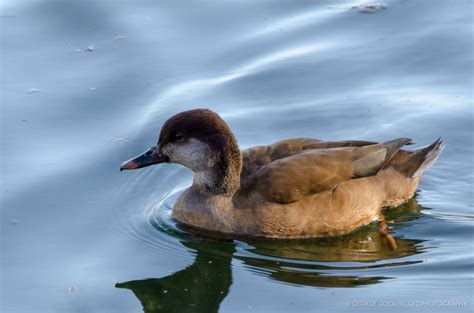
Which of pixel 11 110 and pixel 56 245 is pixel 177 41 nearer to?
pixel 11 110

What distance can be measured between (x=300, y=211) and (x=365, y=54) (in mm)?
4483

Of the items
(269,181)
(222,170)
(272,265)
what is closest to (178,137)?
(222,170)

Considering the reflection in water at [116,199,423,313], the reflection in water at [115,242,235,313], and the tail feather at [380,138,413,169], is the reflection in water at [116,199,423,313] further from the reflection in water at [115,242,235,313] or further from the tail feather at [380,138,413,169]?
the tail feather at [380,138,413,169]

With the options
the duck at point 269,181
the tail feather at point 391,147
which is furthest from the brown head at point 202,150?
the tail feather at point 391,147

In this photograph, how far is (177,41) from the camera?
48.2ft

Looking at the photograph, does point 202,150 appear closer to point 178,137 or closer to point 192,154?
point 192,154

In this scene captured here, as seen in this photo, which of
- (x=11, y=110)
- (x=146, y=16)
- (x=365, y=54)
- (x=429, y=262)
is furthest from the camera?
(x=146, y=16)

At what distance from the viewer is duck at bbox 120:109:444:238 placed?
10.5 meters

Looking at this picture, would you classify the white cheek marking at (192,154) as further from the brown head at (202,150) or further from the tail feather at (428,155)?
the tail feather at (428,155)

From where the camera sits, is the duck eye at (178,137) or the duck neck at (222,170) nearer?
the duck neck at (222,170)

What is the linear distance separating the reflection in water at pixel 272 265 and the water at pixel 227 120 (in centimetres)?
2

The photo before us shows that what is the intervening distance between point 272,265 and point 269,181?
966mm

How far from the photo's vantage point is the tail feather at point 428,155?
11.4 meters

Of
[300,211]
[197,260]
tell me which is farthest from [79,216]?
[300,211]
